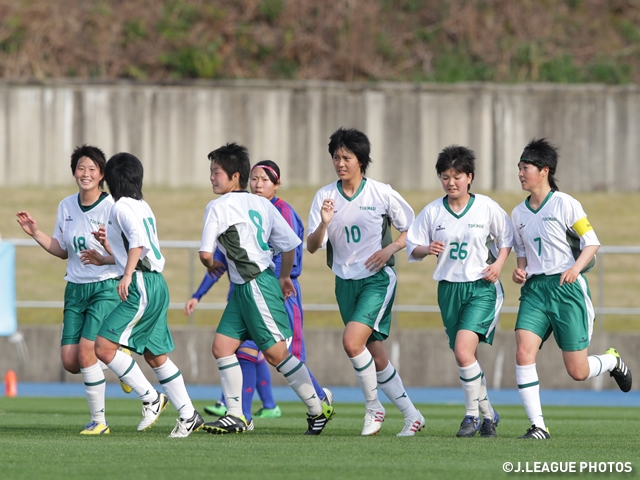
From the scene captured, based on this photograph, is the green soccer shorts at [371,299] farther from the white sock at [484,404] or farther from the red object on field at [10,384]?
the red object on field at [10,384]

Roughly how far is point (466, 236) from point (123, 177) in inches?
97.9

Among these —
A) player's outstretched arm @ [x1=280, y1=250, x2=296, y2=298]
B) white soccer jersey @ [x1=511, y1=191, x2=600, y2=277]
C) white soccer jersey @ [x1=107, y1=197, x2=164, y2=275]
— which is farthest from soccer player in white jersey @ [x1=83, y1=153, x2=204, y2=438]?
white soccer jersey @ [x1=511, y1=191, x2=600, y2=277]

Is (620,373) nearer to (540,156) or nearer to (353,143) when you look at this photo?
(540,156)

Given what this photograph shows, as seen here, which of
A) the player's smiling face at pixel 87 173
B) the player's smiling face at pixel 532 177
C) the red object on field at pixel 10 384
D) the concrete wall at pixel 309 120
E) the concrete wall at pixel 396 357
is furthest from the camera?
the concrete wall at pixel 309 120

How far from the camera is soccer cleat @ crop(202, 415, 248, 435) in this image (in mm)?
7681

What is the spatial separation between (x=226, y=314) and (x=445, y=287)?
161 cm

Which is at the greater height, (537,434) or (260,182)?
(260,182)

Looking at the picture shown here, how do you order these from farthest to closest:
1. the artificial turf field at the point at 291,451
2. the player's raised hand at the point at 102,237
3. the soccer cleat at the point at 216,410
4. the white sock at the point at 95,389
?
1. the soccer cleat at the point at 216,410
2. the white sock at the point at 95,389
3. the player's raised hand at the point at 102,237
4. the artificial turf field at the point at 291,451

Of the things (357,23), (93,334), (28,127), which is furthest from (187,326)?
(357,23)

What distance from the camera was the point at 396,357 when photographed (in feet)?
48.3

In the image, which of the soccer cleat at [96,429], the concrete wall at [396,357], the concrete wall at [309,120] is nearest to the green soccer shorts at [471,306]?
the soccer cleat at [96,429]

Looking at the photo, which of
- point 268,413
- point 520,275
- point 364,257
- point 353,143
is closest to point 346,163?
point 353,143

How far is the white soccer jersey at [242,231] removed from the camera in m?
7.49

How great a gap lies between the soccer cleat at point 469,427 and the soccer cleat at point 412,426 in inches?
14.6
